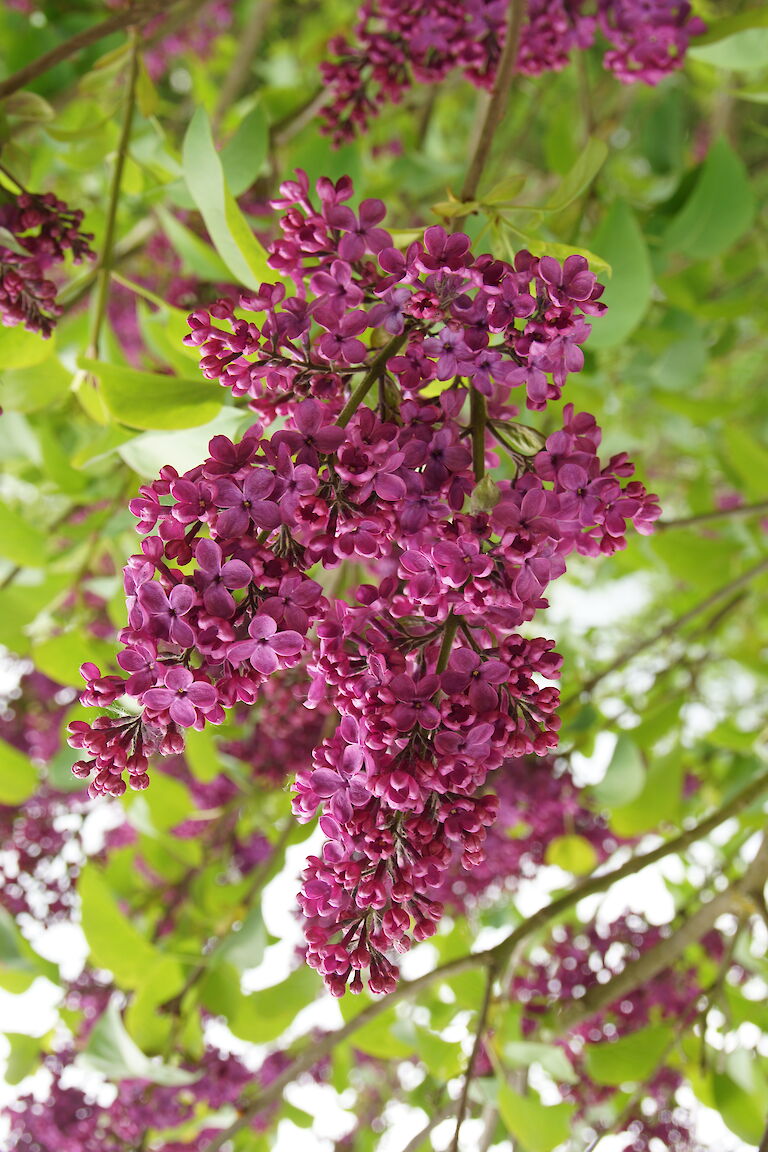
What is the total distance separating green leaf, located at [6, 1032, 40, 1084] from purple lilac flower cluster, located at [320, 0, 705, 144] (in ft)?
3.71

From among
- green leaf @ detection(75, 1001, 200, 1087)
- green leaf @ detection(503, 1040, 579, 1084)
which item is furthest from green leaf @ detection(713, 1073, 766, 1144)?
green leaf @ detection(75, 1001, 200, 1087)

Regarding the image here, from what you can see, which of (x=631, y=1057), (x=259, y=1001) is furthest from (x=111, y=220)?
(x=631, y=1057)

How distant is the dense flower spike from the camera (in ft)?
1.21

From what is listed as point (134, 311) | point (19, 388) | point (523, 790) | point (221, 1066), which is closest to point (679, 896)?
point (523, 790)

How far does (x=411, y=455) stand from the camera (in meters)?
0.39

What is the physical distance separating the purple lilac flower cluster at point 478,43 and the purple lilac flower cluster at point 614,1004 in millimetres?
897

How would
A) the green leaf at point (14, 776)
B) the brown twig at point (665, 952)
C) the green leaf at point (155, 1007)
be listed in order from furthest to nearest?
the green leaf at point (14, 776) → the green leaf at point (155, 1007) → the brown twig at point (665, 952)

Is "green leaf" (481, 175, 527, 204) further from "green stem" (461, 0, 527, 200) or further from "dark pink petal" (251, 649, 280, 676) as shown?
"dark pink petal" (251, 649, 280, 676)

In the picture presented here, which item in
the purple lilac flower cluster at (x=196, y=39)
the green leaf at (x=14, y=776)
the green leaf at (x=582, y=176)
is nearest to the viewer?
the green leaf at (x=582, y=176)

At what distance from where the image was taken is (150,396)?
54cm

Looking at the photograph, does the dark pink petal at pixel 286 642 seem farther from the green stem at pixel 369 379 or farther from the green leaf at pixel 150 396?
the green leaf at pixel 150 396

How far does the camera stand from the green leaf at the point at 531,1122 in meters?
0.78

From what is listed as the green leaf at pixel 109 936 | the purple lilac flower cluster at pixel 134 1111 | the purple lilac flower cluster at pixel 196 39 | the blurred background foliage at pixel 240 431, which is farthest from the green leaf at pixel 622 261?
the purple lilac flower cluster at pixel 196 39

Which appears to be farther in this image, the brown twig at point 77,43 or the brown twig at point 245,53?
the brown twig at point 245,53
